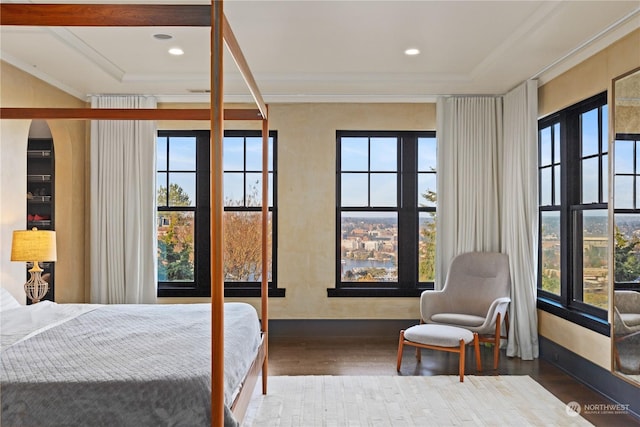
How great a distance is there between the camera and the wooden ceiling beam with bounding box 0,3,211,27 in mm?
2107

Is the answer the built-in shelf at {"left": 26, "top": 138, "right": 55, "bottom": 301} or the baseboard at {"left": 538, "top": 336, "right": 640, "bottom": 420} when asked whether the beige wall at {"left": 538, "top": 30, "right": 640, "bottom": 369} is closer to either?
the baseboard at {"left": 538, "top": 336, "right": 640, "bottom": 420}

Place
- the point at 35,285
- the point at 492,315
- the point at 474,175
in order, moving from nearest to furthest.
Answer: the point at 35,285 → the point at 492,315 → the point at 474,175

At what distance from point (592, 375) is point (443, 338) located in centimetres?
113

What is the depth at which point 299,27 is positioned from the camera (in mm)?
3957

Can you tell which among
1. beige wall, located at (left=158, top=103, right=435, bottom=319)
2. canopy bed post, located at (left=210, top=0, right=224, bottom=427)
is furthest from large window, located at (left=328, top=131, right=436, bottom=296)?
canopy bed post, located at (left=210, top=0, right=224, bottom=427)

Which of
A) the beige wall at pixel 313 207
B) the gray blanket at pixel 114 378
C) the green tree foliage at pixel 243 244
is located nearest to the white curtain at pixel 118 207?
the green tree foliage at pixel 243 244

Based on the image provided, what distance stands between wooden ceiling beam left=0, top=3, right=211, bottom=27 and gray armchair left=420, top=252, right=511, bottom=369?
3.77m

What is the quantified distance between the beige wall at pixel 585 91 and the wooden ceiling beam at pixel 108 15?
298cm

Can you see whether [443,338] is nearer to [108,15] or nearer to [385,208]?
[385,208]

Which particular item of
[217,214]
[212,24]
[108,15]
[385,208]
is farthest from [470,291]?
[108,15]

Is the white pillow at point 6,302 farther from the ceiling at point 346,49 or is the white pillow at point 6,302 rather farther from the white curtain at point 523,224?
the white curtain at point 523,224

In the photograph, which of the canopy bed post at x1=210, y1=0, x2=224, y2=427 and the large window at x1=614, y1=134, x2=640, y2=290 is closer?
the canopy bed post at x1=210, y1=0, x2=224, y2=427

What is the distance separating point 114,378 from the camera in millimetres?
2283

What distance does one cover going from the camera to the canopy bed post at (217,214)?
2084 millimetres
